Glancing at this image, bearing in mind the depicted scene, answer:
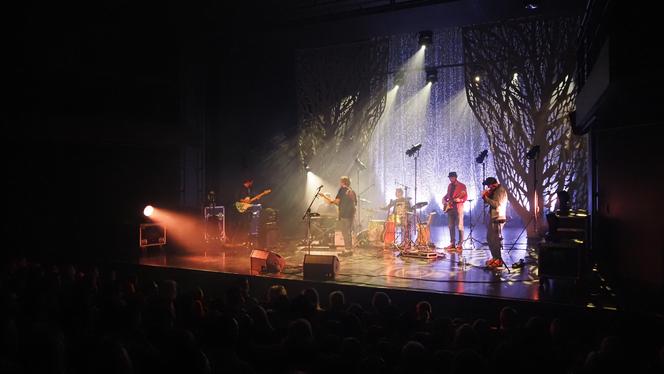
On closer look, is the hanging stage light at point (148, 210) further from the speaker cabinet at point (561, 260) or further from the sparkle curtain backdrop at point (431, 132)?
the sparkle curtain backdrop at point (431, 132)

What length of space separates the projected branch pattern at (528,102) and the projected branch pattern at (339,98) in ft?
8.50

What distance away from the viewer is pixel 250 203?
11.8 m

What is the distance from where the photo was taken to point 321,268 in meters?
7.48

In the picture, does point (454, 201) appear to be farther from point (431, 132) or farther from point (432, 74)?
point (431, 132)

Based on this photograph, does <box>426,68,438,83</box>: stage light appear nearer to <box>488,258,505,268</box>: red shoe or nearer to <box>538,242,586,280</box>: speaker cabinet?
<box>488,258,505,268</box>: red shoe

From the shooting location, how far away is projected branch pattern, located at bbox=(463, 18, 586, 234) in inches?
426

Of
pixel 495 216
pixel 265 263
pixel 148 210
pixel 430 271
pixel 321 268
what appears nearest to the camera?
pixel 321 268

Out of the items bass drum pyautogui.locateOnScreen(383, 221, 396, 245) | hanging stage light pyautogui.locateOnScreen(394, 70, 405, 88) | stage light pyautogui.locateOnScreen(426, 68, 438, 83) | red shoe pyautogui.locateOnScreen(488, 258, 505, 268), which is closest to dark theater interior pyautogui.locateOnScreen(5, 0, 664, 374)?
red shoe pyautogui.locateOnScreen(488, 258, 505, 268)

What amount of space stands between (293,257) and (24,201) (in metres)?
5.62

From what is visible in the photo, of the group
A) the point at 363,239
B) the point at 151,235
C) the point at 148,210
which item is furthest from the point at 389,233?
the point at 148,210

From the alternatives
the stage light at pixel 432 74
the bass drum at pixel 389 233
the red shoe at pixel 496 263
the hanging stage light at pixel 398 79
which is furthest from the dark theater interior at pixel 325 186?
the stage light at pixel 432 74

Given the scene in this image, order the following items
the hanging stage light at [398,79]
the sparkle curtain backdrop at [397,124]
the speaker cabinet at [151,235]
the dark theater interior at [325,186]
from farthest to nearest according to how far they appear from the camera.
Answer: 1. the hanging stage light at [398,79]
2. the sparkle curtain backdrop at [397,124]
3. the speaker cabinet at [151,235]
4. the dark theater interior at [325,186]

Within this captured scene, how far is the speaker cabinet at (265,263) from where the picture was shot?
8.12 meters

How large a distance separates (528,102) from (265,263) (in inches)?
290
